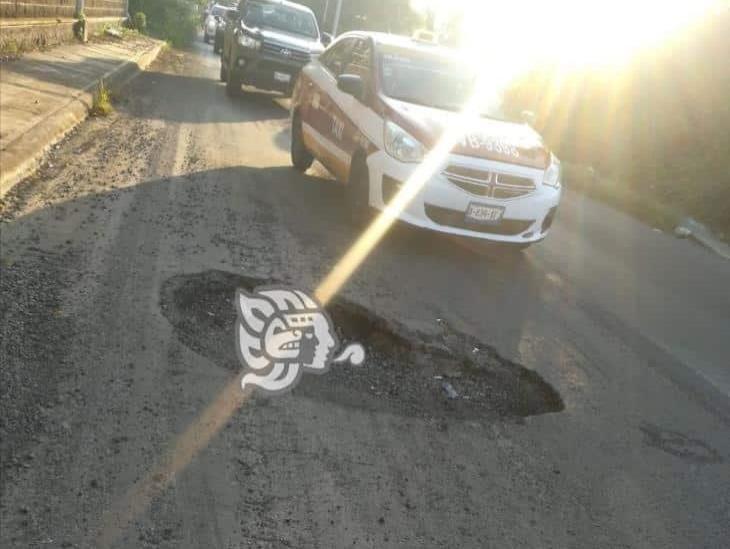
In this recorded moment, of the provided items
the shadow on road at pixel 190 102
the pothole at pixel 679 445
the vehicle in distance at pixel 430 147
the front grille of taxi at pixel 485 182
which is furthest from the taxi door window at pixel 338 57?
the pothole at pixel 679 445

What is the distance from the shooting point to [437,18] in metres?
38.4

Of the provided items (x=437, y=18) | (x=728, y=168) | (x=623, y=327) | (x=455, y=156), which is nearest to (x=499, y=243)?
(x=455, y=156)

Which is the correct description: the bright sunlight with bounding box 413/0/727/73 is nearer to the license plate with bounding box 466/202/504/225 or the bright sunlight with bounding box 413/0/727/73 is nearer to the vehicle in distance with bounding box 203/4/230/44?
the license plate with bounding box 466/202/504/225

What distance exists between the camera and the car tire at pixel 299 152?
9438 millimetres

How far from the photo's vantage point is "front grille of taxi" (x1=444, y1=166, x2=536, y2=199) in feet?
21.8

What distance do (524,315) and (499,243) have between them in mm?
1257

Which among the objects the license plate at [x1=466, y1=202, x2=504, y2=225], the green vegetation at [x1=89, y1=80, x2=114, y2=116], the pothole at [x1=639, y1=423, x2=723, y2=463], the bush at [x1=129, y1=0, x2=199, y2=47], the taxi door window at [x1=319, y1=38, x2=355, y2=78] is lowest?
the bush at [x1=129, y1=0, x2=199, y2=47]

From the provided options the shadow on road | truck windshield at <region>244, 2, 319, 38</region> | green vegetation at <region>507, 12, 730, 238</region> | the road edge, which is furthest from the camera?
truck windshield at <region>244, 2, 319, 38</region>

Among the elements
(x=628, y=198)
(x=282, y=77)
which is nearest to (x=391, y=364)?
(x=628, y=198)

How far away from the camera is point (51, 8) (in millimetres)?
14359

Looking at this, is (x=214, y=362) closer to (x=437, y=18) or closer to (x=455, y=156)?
(x=455, y=156)
